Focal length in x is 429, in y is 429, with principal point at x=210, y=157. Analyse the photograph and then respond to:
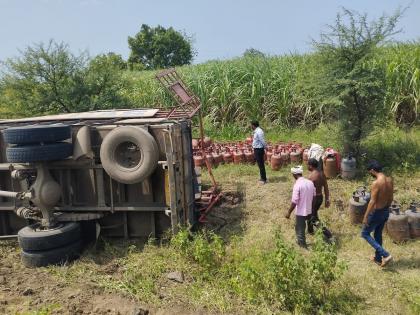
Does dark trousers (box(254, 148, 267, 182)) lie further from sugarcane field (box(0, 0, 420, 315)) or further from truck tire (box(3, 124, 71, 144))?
truck tire (box(3, 124, 71, 144))

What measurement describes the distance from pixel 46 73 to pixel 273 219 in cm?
1075

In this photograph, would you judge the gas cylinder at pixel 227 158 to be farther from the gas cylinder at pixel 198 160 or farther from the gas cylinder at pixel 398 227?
the gas cylinder at pixel 398 227

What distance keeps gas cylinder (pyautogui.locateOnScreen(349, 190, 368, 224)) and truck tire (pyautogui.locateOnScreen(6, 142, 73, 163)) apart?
5472 millimetres

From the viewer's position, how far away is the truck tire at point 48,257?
6844 mm

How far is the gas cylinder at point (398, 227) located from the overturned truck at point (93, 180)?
355 centimetres

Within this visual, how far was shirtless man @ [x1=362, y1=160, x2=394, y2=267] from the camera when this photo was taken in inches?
Result: 255

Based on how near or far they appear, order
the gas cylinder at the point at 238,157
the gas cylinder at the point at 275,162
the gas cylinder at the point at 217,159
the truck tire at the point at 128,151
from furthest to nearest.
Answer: the gas cylinder at the point at 217,159 → the gas cylinder at the point at 238,157 → the gas cylinder at the point at 275,162 → the truck tire at the point at 128,151

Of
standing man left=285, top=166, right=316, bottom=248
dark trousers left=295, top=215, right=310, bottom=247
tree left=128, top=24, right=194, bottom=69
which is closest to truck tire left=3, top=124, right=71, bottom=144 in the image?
standing man left=285, top=166, right=316, bottom=248

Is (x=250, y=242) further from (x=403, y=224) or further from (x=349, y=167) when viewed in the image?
(x=349, y=167)

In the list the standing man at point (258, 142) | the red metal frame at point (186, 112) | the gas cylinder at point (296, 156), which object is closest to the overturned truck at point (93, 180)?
the red metal frame at point (186, 112)

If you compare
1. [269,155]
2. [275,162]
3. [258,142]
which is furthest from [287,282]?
[269,155]

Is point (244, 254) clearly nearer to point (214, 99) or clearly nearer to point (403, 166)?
point (403, 166)

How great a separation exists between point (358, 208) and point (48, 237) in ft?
18.3

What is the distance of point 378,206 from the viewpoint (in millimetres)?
6570
